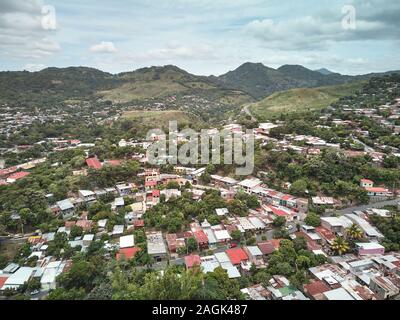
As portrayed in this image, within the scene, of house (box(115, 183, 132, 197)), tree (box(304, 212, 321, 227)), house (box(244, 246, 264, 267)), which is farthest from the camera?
house (box(115, 183, 132, 197))

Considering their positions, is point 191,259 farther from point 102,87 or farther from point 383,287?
point 102,87

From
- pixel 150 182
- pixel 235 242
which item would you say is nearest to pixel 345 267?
pixel 235 242

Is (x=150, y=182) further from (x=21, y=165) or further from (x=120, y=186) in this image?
(x=21, y=165)

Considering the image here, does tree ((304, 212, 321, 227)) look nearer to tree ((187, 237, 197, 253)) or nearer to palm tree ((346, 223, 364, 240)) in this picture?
palm tree ((346, 223, 364, 240))

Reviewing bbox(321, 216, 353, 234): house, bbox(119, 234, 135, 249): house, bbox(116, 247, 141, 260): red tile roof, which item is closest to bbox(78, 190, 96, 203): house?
bbox(119, 234, 135, 249): house

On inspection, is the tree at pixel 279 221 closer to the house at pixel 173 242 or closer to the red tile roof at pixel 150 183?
the house at pixel 173 242

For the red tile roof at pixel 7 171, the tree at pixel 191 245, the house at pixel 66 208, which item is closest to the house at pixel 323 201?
the tree at pixel 191 245

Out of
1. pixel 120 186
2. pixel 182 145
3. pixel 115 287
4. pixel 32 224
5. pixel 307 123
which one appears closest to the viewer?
pixel 115 287
